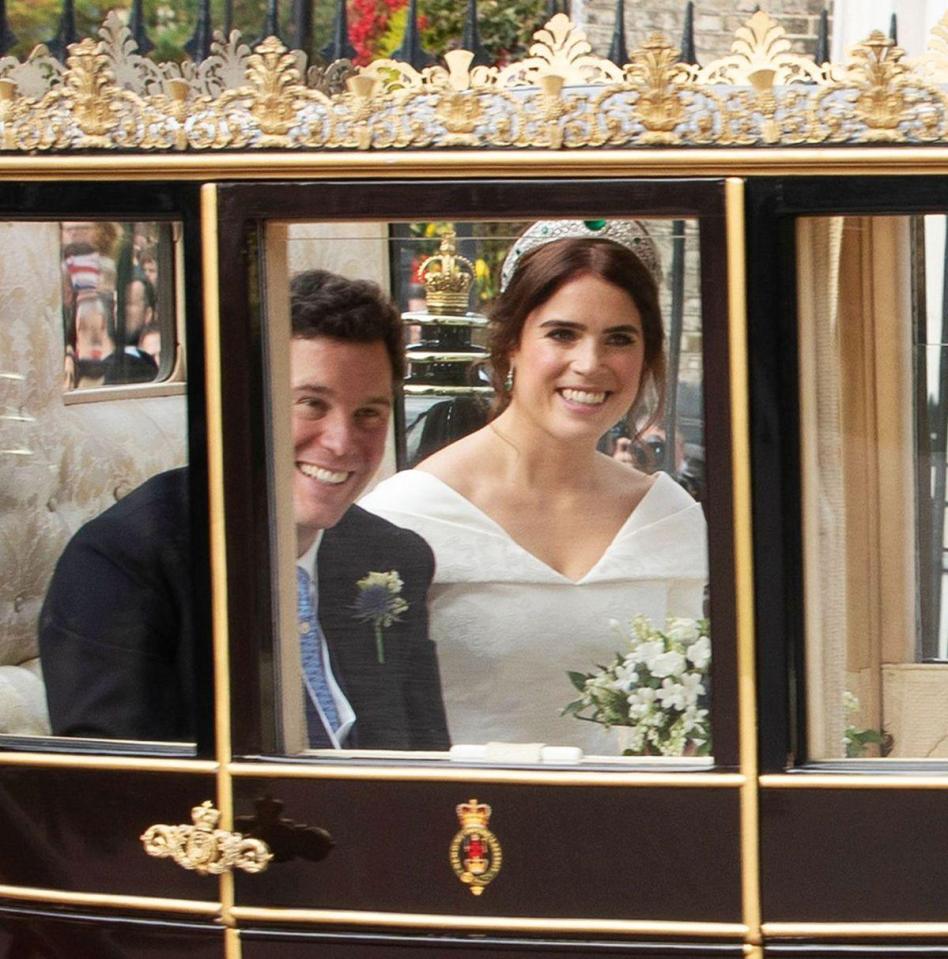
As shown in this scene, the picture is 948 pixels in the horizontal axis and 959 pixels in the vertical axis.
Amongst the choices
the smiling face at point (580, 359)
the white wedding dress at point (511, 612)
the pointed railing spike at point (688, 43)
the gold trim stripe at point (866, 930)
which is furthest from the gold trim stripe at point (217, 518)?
the gold trim stripe at point (866, 930)

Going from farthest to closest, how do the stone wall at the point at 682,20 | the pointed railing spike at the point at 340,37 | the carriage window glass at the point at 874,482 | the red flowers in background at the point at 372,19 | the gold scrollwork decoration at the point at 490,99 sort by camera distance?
the red flowers in background at the point at 372,19
the stone wall at the point at 682,20
the pointed railing spike at the point at 340,37
the carriage window glass at the point at 874,482
the gold scrollwork decoration at the point at 490,99

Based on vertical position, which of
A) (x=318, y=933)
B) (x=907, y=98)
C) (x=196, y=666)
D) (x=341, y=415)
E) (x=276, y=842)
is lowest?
(x=318, y=933)

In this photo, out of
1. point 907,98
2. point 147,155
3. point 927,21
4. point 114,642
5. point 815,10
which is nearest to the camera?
point 907,98

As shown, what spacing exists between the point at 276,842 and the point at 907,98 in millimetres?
1472

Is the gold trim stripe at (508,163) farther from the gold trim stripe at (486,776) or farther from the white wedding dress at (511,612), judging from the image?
the gold trim stripe at (486,776)

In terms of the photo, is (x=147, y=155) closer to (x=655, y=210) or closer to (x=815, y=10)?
(x=655, y=210)

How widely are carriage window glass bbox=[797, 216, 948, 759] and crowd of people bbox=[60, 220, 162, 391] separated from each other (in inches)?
40.0

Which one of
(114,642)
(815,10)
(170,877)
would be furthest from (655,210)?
(815,10)

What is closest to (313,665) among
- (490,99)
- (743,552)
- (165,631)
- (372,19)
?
(165,631)

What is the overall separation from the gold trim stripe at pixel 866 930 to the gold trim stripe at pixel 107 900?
2.95 ft

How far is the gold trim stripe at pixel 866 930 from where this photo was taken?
91.9 inches

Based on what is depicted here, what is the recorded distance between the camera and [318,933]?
2.44m

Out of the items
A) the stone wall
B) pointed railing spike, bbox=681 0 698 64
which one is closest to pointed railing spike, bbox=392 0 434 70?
pointed railing spike, bbox=681 0 698 64

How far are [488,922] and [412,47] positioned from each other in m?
1.36
